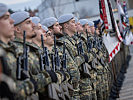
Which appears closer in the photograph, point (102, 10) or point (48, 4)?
point (102, 10)

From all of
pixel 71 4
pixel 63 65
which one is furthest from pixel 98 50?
pixel 71 4

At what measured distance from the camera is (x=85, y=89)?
651 cm

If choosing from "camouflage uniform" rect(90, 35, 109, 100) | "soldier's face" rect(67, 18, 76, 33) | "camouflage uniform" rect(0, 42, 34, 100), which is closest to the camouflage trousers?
"soldier's face" rect(67, 18, 76, 33)

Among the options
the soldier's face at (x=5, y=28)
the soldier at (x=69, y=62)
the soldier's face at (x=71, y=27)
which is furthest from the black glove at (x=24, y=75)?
the soldier's face at (x=71, y=27)

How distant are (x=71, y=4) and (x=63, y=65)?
49.0 meters

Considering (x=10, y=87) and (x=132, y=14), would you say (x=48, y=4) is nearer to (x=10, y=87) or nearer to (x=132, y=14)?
(x=132, y=14)

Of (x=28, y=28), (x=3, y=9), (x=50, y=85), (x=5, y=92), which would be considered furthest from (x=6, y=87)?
(x=28, y=28)

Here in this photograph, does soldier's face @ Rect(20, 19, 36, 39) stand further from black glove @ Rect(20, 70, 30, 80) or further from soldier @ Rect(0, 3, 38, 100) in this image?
black glove @ Rect(20, 70, 30, 80)

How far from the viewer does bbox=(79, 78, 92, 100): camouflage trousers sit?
6.42 m

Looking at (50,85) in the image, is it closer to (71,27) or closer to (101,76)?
(71,27)

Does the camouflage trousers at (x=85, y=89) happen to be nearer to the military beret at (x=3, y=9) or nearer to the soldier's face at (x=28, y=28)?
the soldier's face at (x=28, y=28)

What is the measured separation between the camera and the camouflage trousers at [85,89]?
6.42 meters

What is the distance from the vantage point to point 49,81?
403 cm

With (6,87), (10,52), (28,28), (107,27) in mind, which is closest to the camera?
(6,87)
